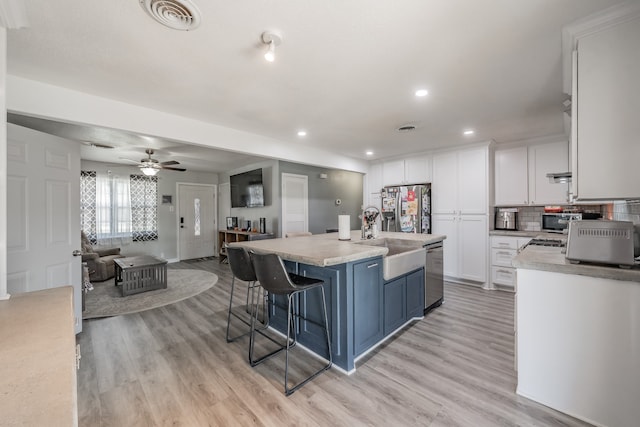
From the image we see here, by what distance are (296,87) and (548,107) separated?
280cm

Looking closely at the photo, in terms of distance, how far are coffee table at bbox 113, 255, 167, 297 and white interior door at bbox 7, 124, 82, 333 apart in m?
1.32

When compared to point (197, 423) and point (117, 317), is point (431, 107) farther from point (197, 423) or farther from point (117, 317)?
point (117, 317)

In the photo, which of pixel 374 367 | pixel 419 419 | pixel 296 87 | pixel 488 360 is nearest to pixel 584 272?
pixel 488 360

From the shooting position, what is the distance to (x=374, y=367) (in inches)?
84.7

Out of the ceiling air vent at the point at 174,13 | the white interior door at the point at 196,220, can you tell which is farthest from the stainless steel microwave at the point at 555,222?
the white interior door at the point at 196,220

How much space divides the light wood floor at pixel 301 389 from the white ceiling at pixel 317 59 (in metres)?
2.41

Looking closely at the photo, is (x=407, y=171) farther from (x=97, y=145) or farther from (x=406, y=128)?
(x=97, y=145)

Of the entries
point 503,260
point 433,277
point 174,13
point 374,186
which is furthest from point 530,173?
point 174,13

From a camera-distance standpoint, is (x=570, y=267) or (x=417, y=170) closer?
(x=570, y=267)

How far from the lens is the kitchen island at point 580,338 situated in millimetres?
1449

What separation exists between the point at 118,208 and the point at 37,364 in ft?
21.1

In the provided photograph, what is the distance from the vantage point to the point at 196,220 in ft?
23.4

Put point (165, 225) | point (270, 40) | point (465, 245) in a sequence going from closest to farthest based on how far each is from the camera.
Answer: point (270, 40) < point (465, 245) < point (165, 225)

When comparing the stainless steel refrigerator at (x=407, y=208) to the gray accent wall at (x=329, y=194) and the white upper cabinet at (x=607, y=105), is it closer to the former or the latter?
the gray accent wall at (x=329, y=194)
